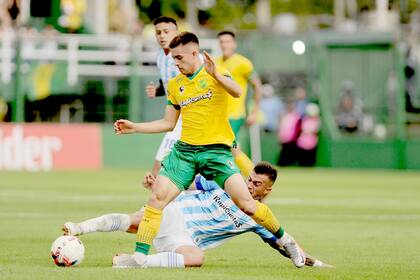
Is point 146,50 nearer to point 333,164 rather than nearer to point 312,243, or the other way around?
point 333,164

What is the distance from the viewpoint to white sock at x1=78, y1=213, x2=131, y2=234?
459 inches

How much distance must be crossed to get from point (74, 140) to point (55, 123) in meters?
0.74

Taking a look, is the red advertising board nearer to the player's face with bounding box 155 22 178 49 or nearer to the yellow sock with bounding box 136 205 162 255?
the player's face with bounding box 155 22 178 49

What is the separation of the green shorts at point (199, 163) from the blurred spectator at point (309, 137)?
868 inches

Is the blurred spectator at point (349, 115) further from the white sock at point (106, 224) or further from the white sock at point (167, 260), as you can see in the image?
the white sock at point (167, 260)

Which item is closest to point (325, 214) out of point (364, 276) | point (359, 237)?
point (359, 237)

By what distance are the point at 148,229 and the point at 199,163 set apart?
842 mm

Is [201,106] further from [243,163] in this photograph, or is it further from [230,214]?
[243,163]

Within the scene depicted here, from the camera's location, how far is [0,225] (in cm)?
1544

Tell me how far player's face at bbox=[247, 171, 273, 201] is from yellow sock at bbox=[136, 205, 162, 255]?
100 centimetres

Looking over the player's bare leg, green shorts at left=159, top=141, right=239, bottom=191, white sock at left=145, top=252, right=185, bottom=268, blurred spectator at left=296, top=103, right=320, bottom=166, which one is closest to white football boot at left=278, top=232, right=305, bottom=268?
green shorts at left=159, top=141, right=239, bottom=191

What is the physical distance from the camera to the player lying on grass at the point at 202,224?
11.3 metres

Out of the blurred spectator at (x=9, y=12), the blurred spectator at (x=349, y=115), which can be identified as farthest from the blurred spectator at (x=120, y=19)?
the blurred spectator at (x=349, y=115)

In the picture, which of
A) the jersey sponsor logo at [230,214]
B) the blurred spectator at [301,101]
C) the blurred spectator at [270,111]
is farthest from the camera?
the blurred spectator at [270,111]
